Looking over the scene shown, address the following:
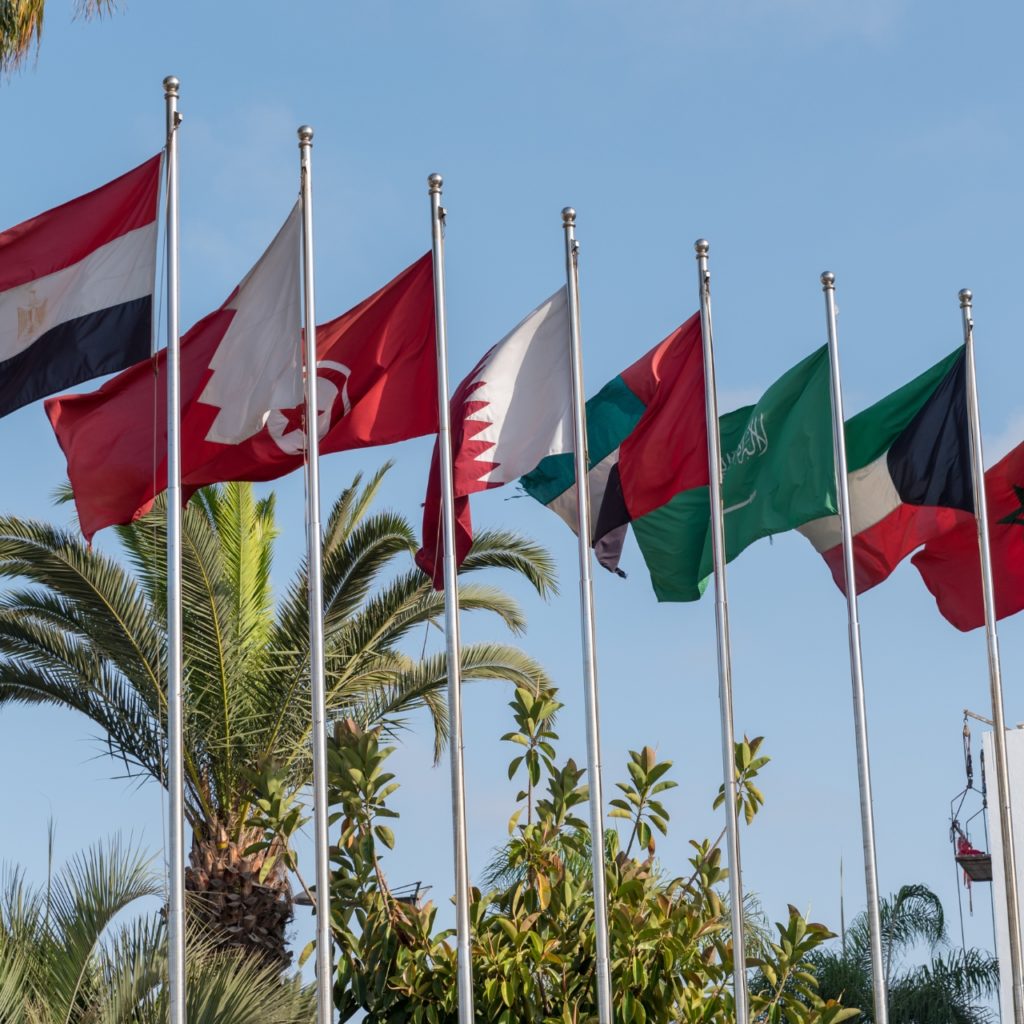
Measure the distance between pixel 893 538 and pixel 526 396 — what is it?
3.67 m

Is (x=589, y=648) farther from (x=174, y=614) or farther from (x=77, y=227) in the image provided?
(x=77, y=227)

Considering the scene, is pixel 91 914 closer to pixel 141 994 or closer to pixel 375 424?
pixel 141 994

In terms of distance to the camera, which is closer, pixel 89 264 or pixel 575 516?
pixel 89 264

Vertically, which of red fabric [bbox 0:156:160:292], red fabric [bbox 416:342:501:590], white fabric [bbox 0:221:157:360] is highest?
red fabric [bbox 0:156:160:292]

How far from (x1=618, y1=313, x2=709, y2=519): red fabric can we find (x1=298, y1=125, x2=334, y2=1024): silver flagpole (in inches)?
125

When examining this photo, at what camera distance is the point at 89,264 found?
14.0m

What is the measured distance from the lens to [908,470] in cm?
1667

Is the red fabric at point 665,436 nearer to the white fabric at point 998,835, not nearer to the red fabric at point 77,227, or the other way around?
the red fabric at point 77,227

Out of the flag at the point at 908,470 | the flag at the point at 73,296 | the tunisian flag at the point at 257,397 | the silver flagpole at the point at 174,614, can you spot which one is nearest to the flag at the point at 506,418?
the tunisian flag at the point at 257,397

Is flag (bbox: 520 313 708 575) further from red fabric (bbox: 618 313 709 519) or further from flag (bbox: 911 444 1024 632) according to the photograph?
flag (bbox: 911 444 1024 632)

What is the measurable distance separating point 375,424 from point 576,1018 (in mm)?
5070

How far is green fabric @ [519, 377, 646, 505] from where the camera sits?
639 inches

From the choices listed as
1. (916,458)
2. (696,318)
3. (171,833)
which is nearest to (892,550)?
(916,458)

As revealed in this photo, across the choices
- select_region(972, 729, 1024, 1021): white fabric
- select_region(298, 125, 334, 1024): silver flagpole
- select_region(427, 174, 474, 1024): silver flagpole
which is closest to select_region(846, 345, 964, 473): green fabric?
select_region(427, 174, 474, 1024): silver flagpole
